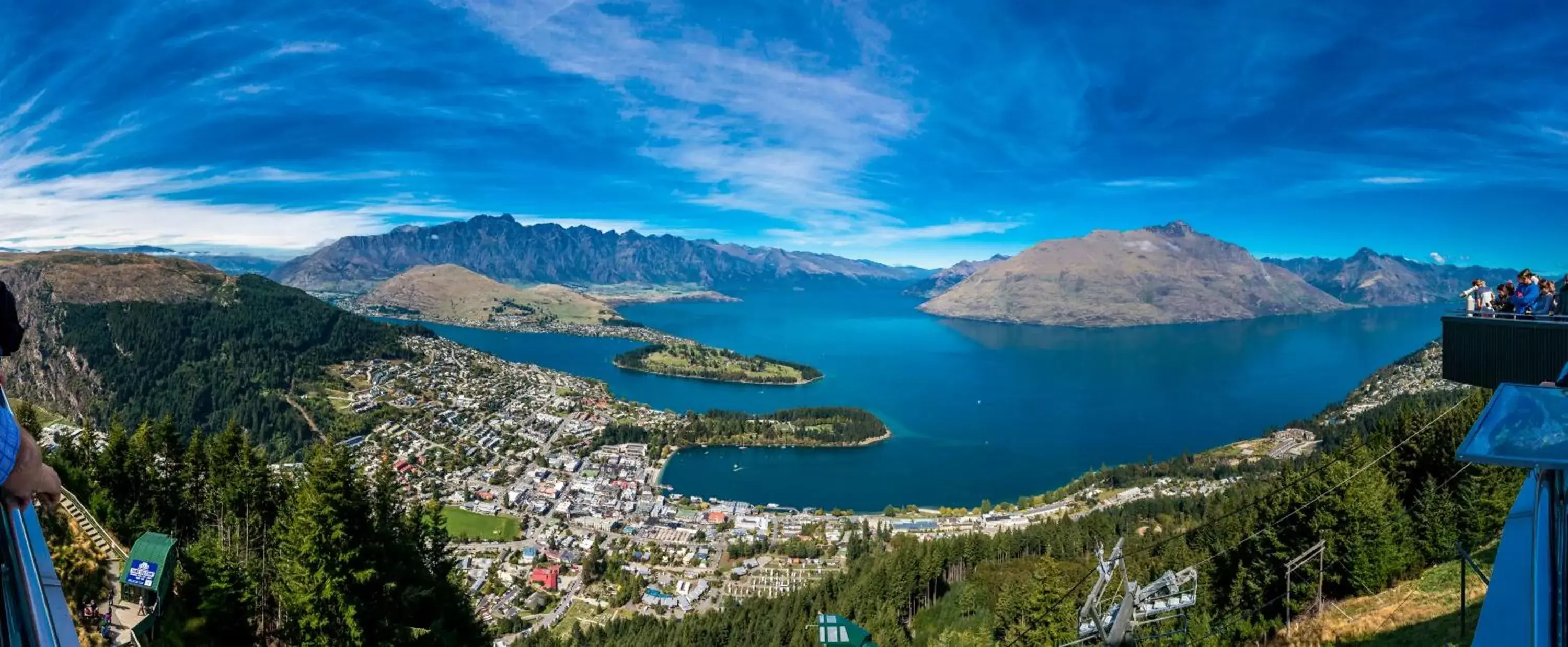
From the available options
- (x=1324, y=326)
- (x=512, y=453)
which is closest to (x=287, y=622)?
(x=512, y=453)

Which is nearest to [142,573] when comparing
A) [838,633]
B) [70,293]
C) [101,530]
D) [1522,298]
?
[101,530]

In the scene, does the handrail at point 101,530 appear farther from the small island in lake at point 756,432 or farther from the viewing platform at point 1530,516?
the small island in lake at point 756,432

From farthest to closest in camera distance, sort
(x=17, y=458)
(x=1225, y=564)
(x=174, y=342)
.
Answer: (x=174, y=342)
(x=1225, y=564)
(x=17, y=458)

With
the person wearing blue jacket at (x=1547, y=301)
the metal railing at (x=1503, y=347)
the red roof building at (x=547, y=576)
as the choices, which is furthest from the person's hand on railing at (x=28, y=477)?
the red roof building at (x=547, y=576)

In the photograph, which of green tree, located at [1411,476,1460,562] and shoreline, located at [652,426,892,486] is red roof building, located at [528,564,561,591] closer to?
shoreline, located at [652,426,892,486]

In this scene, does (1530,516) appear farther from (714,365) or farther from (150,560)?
(714,365)
